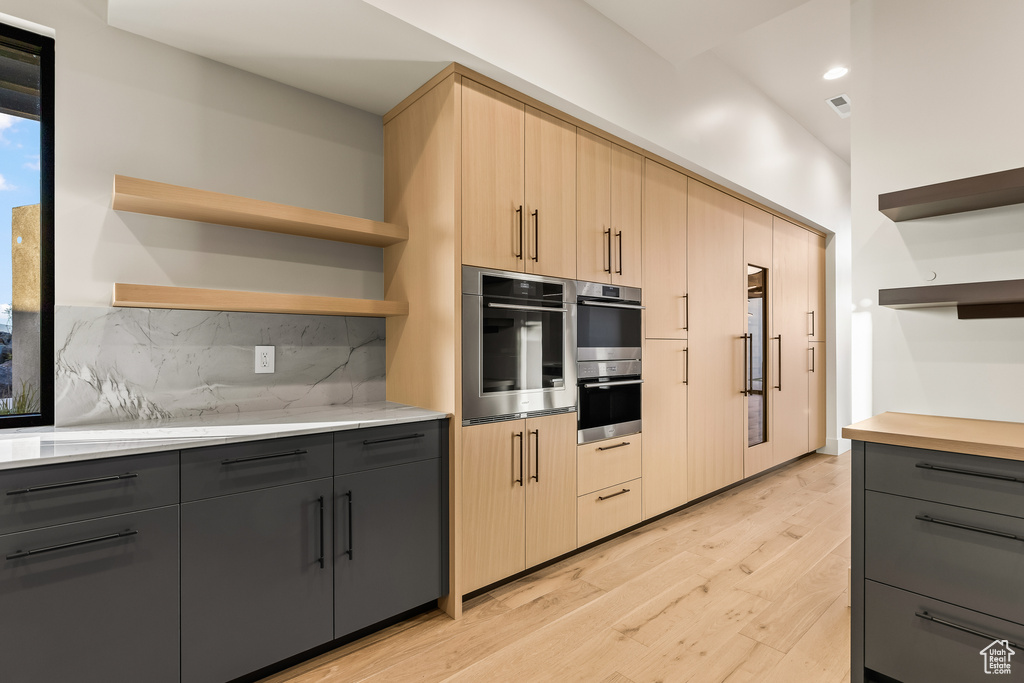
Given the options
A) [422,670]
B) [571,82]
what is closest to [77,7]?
[571,82]

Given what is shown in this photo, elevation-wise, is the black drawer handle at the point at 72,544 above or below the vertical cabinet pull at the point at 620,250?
below

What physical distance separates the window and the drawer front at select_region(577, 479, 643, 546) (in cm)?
243

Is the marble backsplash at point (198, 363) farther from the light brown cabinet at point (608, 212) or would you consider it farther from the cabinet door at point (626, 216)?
the cabinet door at point (626, 216)

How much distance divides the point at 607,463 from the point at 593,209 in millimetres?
1468

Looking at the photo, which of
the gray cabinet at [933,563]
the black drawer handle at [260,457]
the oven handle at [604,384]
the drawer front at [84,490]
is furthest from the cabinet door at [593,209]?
the drawer front at [84,490]

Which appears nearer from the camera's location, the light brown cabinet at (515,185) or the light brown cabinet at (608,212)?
the light brown cabinet at (515,185)

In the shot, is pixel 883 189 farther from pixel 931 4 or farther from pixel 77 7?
pixel 77 7

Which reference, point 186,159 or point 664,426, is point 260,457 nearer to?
point 186,159

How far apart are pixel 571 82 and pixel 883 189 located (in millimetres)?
1545

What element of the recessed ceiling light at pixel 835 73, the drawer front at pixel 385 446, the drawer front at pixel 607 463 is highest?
the recessed ceiling light at pixel 835 73

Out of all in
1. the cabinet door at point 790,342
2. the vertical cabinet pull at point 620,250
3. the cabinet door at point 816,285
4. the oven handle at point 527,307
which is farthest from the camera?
the cabinet door at point 816,285

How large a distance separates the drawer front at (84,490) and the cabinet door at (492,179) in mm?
1363

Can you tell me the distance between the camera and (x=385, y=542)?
1.98 meters

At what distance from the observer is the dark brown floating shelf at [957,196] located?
1.68 meters
